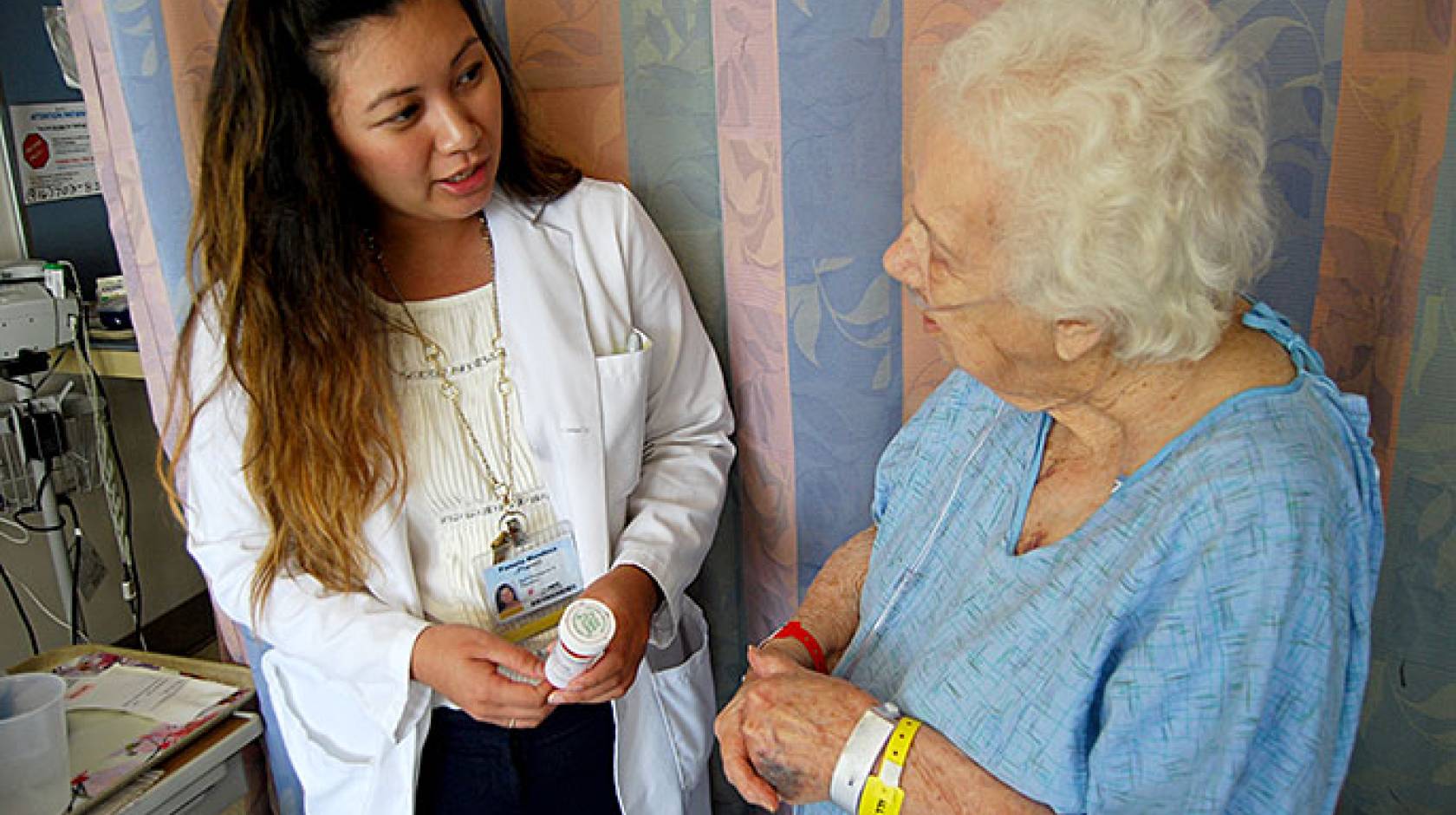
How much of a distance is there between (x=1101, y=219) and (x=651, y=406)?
771 millimetres

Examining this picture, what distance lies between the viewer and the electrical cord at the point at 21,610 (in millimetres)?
2365

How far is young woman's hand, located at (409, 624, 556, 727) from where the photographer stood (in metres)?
1.21

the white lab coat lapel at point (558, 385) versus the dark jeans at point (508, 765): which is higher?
the white lab coat lapel at point (558, 385)

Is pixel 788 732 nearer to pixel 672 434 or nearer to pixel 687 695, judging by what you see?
pixel 687 695

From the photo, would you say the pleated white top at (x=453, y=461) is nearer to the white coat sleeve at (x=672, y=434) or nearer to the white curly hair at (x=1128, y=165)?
the white coat sleeve at (x=672, y=434)

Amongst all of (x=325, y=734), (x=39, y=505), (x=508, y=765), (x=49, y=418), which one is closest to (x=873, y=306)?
(x=508, y=765)

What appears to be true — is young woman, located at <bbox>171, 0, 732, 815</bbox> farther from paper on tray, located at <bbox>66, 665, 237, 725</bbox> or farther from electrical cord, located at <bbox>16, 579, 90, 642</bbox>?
electrical cord, located at <bbox>16, 579, 90, 642</bbox>

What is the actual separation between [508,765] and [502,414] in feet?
1.48

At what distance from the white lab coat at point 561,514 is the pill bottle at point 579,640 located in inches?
6.9

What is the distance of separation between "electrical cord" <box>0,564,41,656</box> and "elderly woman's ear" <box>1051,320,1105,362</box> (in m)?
2.43

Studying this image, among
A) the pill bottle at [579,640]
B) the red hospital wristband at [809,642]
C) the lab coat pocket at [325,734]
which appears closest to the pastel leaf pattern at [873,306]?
the red hospital wristband at [809,642]

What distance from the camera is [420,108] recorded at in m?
1.22

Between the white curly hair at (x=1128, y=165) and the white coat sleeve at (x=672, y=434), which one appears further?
the white coat sleeve at (x=672, y=434)

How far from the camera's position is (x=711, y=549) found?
1.68 m
